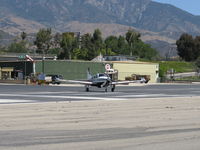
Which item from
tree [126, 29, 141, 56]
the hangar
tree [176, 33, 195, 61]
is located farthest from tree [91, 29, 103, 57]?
the hangar

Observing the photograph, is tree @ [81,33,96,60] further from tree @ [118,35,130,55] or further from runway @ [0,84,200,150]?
runway @ [0,84,200,150]

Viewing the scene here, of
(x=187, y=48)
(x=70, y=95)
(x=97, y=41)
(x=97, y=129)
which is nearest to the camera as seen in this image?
(x=97, y=129)

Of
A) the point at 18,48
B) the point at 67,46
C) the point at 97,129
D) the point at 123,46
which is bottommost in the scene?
the point at 97,129

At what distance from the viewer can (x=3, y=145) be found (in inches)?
484

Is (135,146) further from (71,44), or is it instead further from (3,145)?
(71,44)

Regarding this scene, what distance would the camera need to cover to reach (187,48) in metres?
179

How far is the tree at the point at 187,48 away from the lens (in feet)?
583

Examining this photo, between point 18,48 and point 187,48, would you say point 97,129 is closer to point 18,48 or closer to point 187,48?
point 18,48

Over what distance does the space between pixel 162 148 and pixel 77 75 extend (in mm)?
82030

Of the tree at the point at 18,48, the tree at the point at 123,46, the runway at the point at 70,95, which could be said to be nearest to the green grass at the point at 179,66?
the tree at the point at 123,46

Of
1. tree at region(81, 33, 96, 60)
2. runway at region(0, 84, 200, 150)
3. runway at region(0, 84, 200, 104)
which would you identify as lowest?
runway at region(0, 84, 200, 104)

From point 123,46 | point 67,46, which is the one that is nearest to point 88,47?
point 67,46

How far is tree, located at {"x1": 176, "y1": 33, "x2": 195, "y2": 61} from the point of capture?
178 m

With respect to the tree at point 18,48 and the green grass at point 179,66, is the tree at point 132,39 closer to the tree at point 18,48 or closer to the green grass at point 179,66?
the green grass at point 179,66
